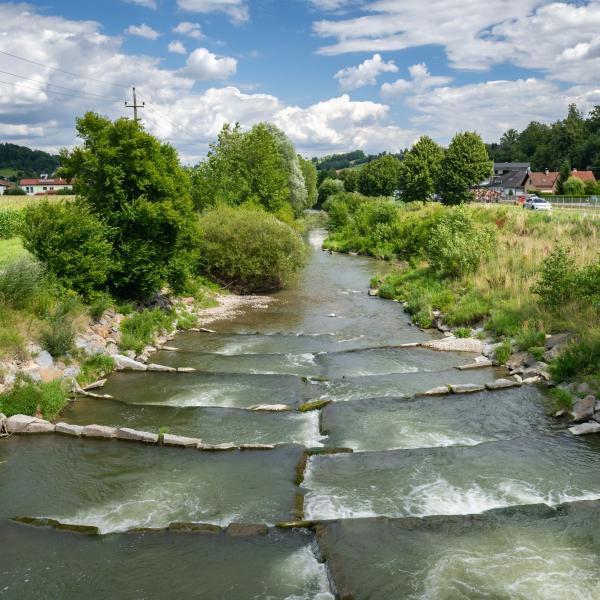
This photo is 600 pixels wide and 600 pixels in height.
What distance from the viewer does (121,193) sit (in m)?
25.9

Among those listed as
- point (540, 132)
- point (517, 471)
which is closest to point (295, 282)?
point (517, 471)

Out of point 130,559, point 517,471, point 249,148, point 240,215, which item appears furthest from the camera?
point 249,148

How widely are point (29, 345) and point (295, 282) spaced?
81.6 feet

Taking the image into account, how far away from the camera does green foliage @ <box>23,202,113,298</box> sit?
2259cm

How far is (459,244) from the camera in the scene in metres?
34.6

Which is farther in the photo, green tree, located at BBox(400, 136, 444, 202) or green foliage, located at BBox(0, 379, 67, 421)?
green tree, located at BBox(400, 136, 444, 202)

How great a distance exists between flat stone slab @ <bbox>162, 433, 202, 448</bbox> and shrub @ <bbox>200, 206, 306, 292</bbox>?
73.7 feet

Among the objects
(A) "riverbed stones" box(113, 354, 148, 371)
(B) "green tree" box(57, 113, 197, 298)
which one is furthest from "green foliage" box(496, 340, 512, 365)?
(B) "green tree" box(57, 113, 197, 298)

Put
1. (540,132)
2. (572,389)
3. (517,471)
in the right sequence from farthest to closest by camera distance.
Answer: (540,132)
(572,389)
(517,471)

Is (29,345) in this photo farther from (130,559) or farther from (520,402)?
(520,402)

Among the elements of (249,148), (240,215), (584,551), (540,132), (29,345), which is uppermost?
(540,132)

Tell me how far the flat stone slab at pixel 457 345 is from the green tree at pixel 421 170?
55050 mm

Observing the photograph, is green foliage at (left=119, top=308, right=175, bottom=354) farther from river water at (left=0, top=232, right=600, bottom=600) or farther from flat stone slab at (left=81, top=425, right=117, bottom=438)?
flat stone slab at (left=81, top=425, right=117, bottom=438)

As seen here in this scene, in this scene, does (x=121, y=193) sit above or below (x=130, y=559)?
above
